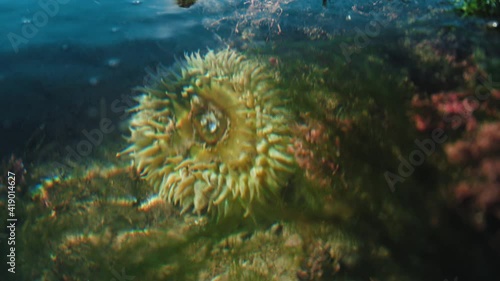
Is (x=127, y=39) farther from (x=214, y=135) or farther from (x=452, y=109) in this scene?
(x=452, y=109)

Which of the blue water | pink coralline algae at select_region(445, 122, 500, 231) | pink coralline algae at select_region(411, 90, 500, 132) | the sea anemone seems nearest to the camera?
pink coralline algae at select_region(445, 122, 500, 231)

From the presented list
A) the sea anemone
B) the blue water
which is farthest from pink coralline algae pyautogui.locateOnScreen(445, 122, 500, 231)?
the sea anemone

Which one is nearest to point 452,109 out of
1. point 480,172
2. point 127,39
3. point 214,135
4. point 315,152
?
point 480,172

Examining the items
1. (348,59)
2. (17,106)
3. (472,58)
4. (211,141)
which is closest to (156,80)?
(211,141)

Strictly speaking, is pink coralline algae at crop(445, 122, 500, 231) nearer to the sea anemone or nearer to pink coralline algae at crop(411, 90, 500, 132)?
pink coralline algae at crop(411, 90, 500, 132)

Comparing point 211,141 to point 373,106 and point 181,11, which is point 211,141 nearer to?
point 373,106

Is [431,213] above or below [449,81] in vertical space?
below

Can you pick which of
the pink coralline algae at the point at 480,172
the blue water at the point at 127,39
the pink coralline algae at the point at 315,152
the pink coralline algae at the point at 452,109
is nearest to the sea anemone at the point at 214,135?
the pink coralline algae at the point at 315,152
